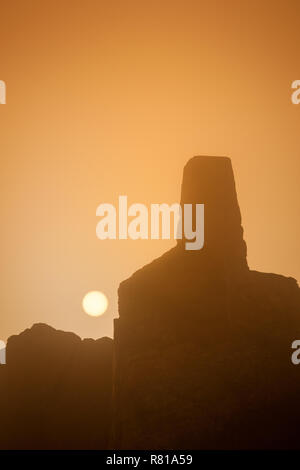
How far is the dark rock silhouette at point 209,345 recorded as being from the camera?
3033 cm

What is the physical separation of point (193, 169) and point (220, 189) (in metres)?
3.76

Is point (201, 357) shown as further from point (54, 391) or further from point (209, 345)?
point (54, 391)

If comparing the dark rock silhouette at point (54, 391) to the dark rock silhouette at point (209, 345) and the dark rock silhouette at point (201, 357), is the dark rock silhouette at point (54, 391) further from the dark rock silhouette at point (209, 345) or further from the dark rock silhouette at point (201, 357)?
the dark rock silhouette at point (209, 345)

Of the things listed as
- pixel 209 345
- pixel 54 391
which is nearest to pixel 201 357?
pixel 209 345

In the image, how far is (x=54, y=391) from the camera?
59500mm

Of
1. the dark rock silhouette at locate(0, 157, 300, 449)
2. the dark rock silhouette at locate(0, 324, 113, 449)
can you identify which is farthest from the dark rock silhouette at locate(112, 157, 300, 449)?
the dark rock silhouette at locate(0, 324, 113, 449)

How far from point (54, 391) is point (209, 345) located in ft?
113

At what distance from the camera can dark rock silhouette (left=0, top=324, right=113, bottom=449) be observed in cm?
5544

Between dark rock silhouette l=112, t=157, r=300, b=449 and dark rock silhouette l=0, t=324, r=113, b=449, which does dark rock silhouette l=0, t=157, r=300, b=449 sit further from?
dark rock silhouette l=0, t=324, r=113, b=449

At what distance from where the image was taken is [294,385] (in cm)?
3466

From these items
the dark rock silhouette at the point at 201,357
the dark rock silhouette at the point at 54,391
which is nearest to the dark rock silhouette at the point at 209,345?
the dark rock silhouette at the point at 201,357

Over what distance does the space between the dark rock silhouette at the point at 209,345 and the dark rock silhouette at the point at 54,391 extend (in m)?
20.3
